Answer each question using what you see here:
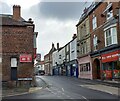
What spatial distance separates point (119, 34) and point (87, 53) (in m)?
15.3

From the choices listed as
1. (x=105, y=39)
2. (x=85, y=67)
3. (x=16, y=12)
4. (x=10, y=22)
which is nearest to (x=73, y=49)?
(x=85, y=67)

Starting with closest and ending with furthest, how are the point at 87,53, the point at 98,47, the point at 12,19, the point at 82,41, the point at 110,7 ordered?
the point at 12,19 → the point at 110,7 → the point at 98,47 → the point at 87,53 → the point at 82,41

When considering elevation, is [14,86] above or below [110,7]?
below

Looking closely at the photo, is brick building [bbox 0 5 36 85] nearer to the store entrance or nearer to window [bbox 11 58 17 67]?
window [bbox 11 58 17 67]

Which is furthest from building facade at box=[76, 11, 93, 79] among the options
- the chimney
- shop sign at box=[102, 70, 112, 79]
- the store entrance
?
Result: the chimney

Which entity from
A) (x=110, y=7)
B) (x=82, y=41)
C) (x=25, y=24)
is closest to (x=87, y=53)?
(x=82, y=41)

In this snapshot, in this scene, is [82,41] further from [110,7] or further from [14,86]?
[14,86]

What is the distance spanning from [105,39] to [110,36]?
79.7 inches

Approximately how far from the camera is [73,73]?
64.1 m

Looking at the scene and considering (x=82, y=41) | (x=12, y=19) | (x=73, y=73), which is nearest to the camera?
(x=12, y=19)

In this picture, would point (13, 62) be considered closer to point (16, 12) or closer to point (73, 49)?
point (16, 12)

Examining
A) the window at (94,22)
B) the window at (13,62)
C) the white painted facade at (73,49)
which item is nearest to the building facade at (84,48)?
the window at (94,22)

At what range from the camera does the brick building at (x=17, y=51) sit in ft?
99.3

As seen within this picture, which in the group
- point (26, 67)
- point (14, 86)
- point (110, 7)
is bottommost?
point (14, 86)
